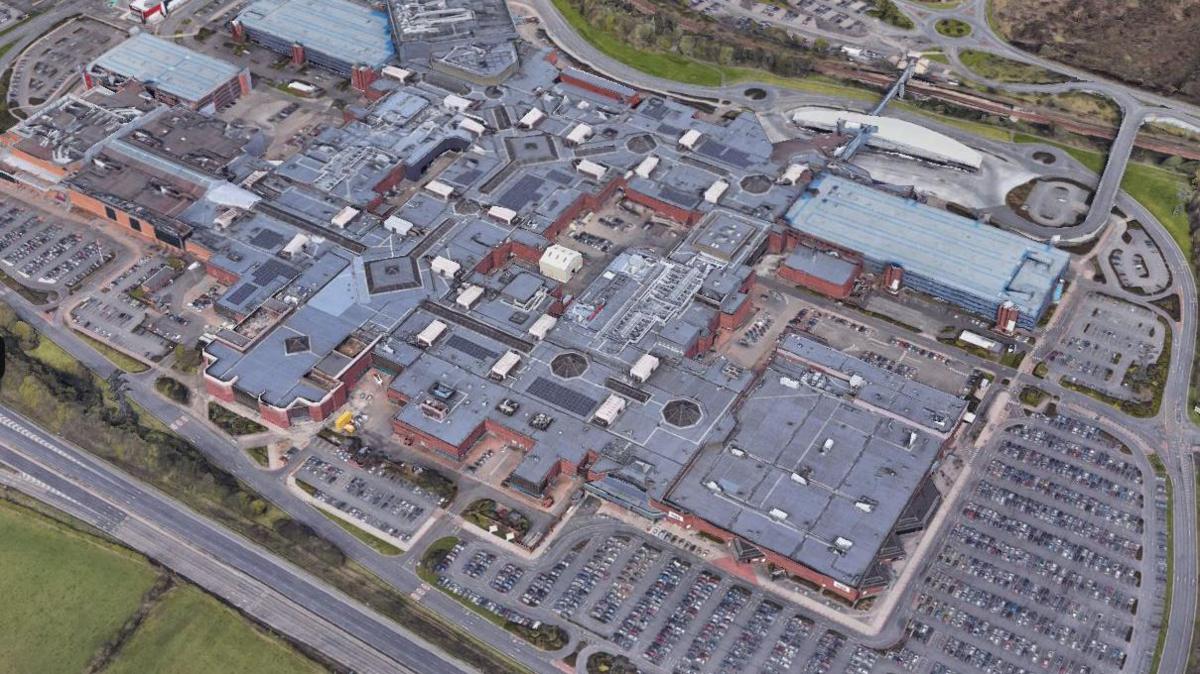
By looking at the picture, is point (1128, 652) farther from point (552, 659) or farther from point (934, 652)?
point (552, 659)

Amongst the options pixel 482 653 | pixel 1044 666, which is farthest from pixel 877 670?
pixel 482 653

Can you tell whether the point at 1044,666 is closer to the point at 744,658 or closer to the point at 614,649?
the point at 744,658

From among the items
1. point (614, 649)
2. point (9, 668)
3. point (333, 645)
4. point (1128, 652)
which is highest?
point (1128, 652)

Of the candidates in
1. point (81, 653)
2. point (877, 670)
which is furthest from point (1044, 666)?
point (81, 653)

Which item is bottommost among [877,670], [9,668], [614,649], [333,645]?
[9,668]

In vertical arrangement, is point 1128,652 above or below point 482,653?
above

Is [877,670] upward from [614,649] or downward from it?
upward

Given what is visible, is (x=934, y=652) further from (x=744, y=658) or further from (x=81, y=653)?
(x=81, y=653)

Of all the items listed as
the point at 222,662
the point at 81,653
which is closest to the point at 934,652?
the point at 222,662
